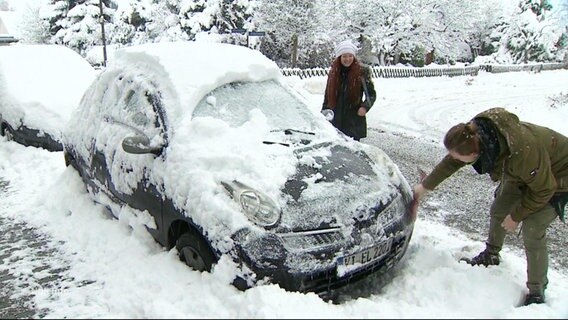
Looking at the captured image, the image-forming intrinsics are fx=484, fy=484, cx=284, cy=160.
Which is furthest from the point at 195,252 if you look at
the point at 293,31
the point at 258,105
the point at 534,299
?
the point at 293,31

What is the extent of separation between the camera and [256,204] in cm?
308

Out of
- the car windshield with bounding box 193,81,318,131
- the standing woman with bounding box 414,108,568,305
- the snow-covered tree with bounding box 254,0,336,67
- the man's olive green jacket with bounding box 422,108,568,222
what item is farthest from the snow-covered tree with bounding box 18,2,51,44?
the man's olive green jacket with bounding box 422,108,568,222

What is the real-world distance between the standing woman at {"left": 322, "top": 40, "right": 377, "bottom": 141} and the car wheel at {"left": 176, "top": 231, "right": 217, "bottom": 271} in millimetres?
2946

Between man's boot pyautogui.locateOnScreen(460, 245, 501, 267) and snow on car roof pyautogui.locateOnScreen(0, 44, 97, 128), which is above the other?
snow on car roof pyautogui.locateOnScreen(0, 44, 97, 128)

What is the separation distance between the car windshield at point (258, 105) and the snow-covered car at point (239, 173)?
12 millimetres

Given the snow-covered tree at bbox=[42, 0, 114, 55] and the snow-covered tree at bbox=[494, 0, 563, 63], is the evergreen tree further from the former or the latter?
the snow-covered tree at bbox=[42, 0, 114, 55]

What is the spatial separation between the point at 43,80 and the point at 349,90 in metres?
5.52

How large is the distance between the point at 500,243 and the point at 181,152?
8.25 feet

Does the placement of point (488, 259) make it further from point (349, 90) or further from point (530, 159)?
point (349, 90)

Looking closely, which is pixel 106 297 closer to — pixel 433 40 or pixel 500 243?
pixel 500 243

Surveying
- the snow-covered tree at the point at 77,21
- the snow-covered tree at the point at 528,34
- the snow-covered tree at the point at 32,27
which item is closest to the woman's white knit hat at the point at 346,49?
the snow-covered tree at the point at 77,21

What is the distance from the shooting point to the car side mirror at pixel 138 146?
352 cm

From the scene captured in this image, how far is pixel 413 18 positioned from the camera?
36594mm

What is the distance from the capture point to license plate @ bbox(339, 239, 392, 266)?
3.06m
